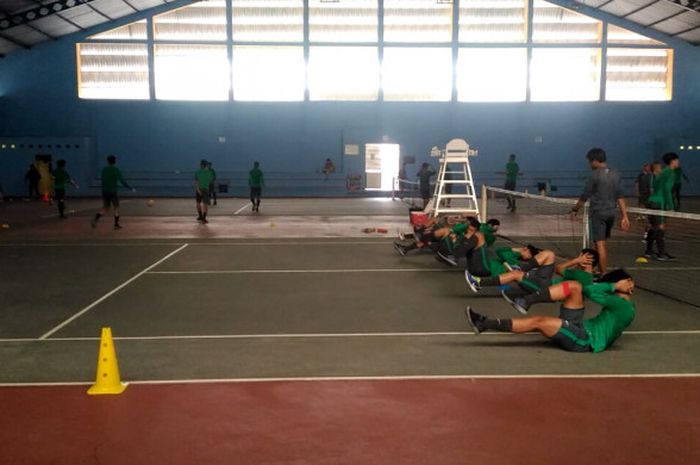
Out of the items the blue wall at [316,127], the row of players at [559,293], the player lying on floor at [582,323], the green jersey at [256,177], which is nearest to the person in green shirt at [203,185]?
the green jersey at [256,177]

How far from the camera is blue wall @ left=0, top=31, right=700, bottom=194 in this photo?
120 ft

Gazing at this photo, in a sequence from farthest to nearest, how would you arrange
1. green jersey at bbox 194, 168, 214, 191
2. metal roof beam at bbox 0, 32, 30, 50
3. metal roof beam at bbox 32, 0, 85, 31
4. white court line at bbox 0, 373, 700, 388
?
metal roof beam at bbox 0, 32, 30, 50 → metal roof beam at bbox 32, 0, 85, 31 → green jersey at bbox 194, 168, 214, 191 → white court line at bbox 0, 373, 700, 388

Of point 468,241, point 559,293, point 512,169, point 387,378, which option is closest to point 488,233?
point 468,241

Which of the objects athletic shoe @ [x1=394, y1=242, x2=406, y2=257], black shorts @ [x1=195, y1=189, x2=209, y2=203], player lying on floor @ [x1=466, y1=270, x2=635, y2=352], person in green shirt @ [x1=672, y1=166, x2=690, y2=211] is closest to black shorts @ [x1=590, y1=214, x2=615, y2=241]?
player lying on floor @ [x1=466, y1=270, x2=635, y2=352]

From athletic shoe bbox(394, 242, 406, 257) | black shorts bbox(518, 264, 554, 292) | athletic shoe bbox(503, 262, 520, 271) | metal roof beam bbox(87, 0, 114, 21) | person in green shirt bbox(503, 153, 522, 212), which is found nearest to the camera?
black shorts bbox(518, 264, 554, 292)

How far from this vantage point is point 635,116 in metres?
37.5

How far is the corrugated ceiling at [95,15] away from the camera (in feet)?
101

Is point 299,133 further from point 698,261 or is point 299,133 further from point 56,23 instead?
point 698,261

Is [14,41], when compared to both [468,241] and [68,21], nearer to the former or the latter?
[68,21]

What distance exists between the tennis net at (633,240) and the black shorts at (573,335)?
2923mm

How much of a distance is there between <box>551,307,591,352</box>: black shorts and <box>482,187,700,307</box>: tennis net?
2923 mm

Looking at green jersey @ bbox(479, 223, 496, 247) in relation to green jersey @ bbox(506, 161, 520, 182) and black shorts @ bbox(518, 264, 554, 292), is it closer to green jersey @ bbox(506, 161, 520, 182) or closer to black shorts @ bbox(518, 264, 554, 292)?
black shorts @ bbox(518, 264, 554, 292)

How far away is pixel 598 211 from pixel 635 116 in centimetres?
3013

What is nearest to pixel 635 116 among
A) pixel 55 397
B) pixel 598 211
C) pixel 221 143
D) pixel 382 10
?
pixel 382 10
